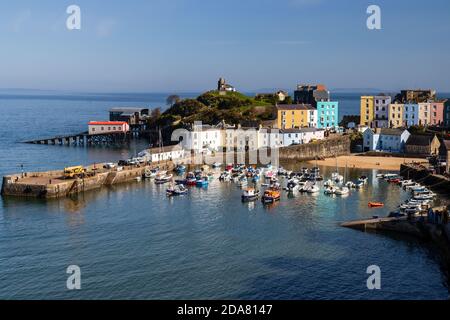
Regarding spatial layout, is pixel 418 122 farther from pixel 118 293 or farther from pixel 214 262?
pixel 118 293

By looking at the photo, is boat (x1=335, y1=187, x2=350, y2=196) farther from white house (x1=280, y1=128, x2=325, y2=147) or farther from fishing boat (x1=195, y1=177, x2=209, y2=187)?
white house (x1=280, y1=128, x2=325, y2=147)

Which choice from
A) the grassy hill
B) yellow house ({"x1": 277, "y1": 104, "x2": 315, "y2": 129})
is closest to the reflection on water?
yellow house ({"x1": 277, "y1": 104, "x2": 315, "y2": 129})

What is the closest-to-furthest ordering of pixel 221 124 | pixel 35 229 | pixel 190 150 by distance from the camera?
pixel 35 229, pixel 190 150, pixel 221 124

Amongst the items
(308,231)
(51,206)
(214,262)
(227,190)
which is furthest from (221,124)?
(214,262)

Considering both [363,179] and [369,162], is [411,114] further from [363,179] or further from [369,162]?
[363,179]

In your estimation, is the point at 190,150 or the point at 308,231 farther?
the point at 190,150

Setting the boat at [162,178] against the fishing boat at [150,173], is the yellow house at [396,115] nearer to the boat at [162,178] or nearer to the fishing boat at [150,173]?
the fishing boat at [150,173]
